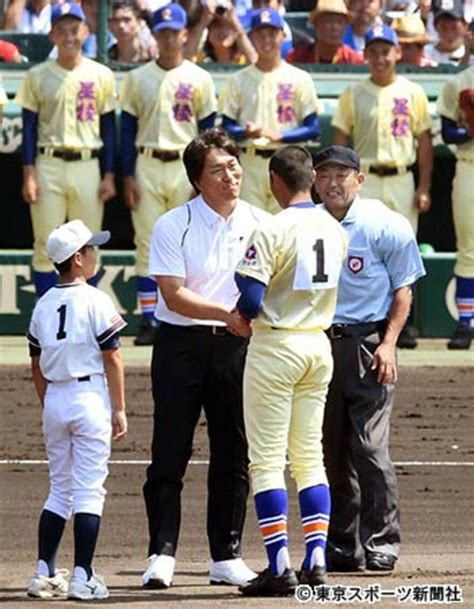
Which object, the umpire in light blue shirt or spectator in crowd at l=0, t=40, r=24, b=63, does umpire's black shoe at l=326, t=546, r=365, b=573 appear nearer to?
the umpire in light blue shirt

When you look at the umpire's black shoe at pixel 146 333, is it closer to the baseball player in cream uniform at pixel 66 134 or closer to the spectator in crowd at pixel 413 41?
the baseball player in cream uniform at pixel 66 134

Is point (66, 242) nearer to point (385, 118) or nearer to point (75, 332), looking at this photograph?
point (75, 332)

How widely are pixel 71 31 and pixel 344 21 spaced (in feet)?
7.45

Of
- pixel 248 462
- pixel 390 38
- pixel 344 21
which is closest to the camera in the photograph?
pixel 248 462

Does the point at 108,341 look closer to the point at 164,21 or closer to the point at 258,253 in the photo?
the point at 258,253

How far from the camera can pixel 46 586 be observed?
729 cm

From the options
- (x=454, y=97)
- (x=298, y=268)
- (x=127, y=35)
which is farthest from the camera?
(x=127, y=35)

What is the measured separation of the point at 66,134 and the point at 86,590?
7.94 m

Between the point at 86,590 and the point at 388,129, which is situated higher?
the point at 388,129

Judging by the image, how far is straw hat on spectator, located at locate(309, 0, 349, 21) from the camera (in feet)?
50.2

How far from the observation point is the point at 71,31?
1453 cm

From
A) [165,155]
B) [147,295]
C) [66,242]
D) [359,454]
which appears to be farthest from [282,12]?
[66,242]

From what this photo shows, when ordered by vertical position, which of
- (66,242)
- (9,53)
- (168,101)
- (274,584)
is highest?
(66,242)

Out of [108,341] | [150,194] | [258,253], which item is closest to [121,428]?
[108,341]
